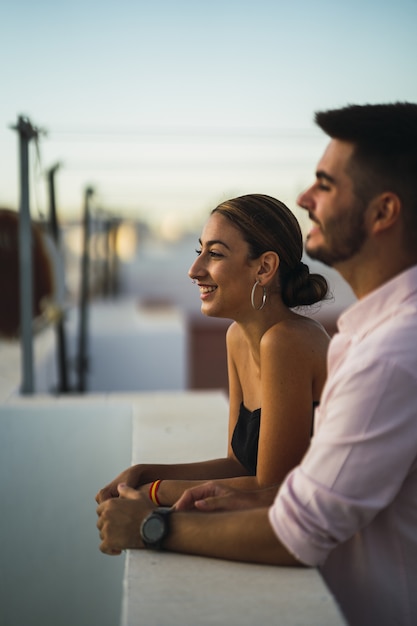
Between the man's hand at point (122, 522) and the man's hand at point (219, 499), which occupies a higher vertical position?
the man's hand at point (219, 499)

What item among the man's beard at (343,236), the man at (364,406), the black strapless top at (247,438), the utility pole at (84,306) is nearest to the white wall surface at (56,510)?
the black strapless top at (247,438)

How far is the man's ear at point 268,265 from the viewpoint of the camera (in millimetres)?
1716

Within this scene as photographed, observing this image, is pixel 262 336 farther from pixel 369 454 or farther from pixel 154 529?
pixel 369 454

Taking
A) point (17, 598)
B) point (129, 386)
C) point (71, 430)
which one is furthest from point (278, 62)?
point (17, 598)

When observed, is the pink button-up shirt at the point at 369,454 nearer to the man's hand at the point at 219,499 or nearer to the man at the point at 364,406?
the man at the point at 364,406

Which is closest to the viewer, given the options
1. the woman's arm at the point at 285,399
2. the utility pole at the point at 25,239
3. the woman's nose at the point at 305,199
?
the woman's nose at the point at 305,199

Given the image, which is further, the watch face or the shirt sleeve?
the watch face

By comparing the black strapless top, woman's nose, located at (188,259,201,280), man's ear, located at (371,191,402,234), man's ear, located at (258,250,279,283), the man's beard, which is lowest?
the black strapless top

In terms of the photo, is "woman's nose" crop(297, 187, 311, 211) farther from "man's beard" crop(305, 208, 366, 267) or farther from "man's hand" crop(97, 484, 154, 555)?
"man's hand" crop(97, 484, 154, 555)

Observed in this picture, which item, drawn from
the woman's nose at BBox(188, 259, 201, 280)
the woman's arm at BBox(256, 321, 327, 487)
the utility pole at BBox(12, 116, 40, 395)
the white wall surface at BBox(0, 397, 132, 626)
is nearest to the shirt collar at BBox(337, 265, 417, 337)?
the woman's arm at BBox(256, 321, 327, 487)

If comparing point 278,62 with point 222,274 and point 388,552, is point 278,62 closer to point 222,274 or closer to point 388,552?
point 222,274

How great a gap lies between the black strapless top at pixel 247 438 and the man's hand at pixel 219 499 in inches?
11.2

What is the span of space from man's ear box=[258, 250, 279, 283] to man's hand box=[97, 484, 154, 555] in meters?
0.56

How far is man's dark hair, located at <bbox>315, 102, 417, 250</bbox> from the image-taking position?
3.88 feet
